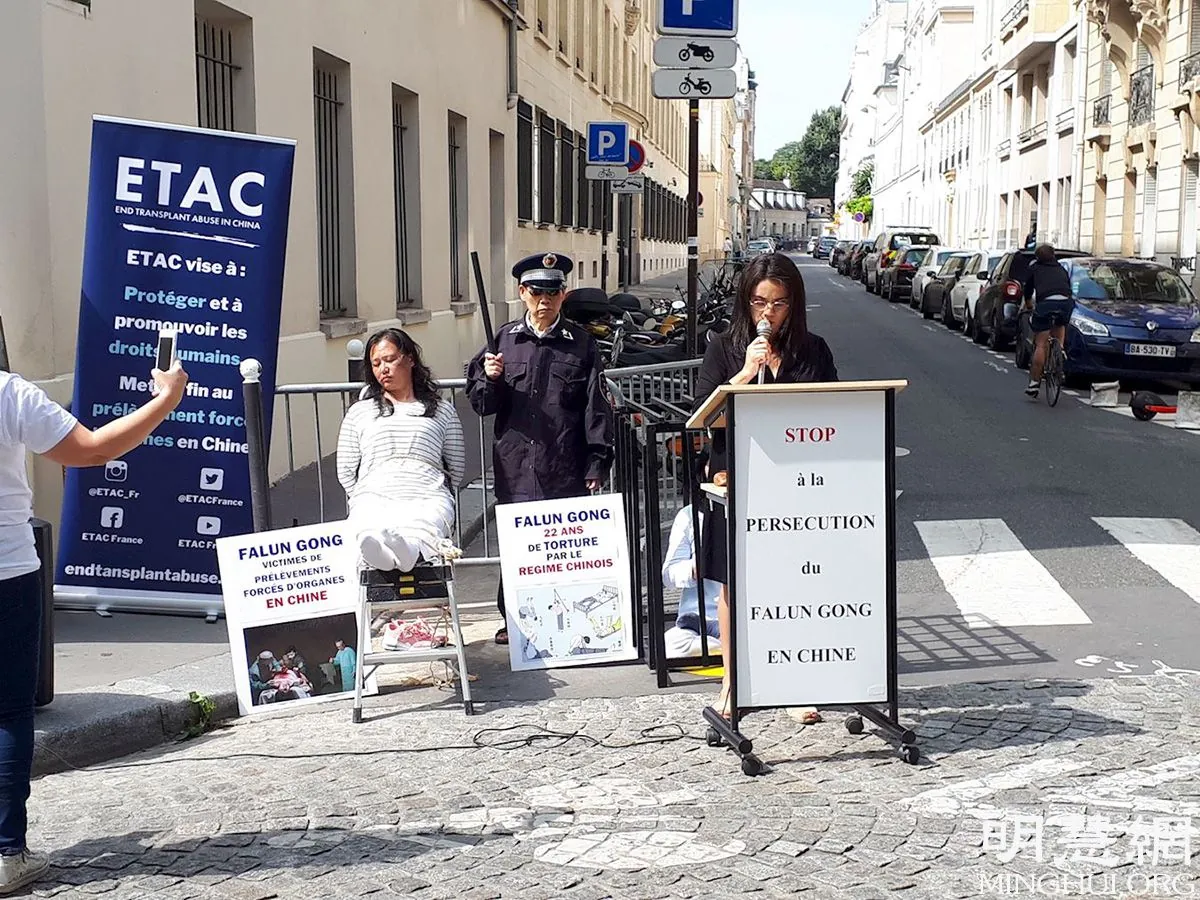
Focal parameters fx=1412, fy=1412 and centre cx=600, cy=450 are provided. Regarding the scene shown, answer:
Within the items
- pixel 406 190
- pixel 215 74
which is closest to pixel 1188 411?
pixel 406 190

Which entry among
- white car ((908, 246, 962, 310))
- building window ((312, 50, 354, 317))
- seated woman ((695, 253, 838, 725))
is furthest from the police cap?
white car ((908, 246, 962, 310))

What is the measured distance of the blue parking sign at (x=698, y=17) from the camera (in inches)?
397

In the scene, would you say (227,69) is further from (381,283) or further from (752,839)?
(752,839)

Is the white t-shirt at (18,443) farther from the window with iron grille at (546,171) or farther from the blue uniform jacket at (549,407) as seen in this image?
the window with iron grille at (546,171)

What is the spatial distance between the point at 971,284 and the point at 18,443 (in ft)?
82.3

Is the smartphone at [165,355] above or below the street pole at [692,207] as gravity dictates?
below

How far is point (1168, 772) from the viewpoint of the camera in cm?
488

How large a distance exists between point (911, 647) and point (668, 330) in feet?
30.5

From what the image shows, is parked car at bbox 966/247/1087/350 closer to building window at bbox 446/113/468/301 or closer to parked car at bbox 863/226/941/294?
building window at bbox 446/113/468/301

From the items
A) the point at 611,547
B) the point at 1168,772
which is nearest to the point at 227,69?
the point at 611,547

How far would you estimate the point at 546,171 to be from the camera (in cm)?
2453

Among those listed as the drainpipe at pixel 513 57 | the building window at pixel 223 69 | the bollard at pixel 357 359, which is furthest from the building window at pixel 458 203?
the bollard at pixel 357 359

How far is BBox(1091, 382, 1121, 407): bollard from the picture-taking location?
15.7 meters

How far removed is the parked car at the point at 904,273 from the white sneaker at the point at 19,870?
36.7m
